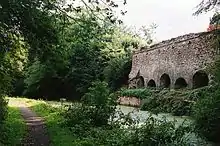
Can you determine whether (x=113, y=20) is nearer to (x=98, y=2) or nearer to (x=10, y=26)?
(x=98, y=2)

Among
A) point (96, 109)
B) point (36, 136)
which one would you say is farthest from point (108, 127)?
point (36, 136)

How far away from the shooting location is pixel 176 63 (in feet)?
107

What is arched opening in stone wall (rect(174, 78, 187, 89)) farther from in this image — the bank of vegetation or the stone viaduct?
the bank of vegetation

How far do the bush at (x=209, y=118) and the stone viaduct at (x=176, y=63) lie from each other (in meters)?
9.93

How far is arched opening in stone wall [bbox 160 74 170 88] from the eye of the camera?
1398 inches

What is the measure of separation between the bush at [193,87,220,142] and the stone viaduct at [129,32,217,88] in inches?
391

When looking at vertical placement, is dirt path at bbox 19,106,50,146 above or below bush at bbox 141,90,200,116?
below

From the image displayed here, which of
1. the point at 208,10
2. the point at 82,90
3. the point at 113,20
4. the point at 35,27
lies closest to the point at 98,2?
the point at 113,20

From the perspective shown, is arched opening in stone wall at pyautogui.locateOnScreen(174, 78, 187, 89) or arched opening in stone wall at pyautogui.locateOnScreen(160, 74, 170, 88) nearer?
arched opening in stone wall at pyautogui.locateOnScreen(174, 78, 187, 89)

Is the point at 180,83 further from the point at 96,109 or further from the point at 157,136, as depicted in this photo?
the point at 157,136

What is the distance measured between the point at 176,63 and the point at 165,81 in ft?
12.6

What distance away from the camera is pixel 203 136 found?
14.9 metres

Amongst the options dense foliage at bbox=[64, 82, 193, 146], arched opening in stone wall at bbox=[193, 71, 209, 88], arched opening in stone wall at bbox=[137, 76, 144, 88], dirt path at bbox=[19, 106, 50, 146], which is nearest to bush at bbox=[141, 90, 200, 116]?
arched opening in stone wall at bbox=[193, 71, 209, 88]

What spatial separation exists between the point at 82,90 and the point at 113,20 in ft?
109
